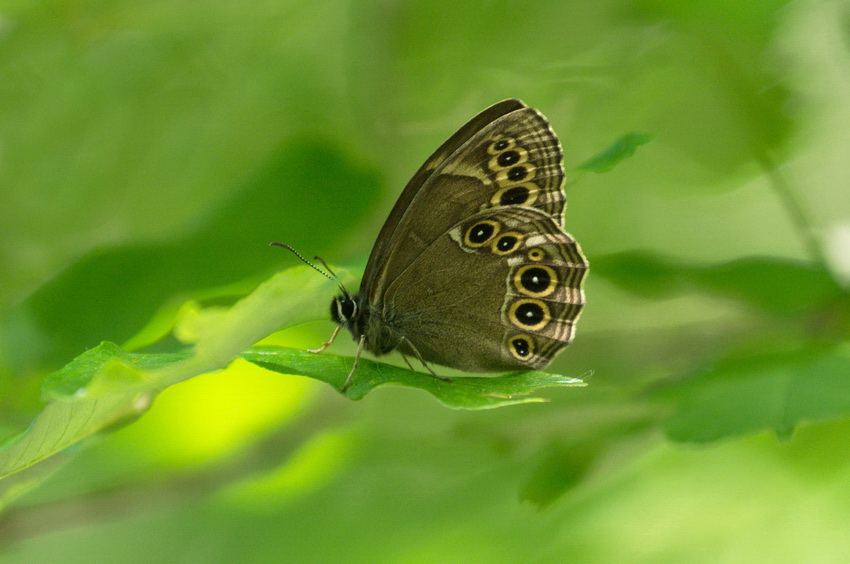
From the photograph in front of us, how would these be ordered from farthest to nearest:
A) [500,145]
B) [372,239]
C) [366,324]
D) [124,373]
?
[372,239] → [366,324] → [500,145] → [124,373]

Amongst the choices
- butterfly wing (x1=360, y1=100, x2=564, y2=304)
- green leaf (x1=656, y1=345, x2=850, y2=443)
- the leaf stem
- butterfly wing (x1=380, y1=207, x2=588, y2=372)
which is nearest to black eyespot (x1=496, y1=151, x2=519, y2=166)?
butterfly wing (x1=360, y1=100, x2=564, y2=304)

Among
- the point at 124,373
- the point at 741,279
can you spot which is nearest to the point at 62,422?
the point at 124,373

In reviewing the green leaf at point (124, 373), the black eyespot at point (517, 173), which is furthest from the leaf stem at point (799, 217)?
the green leaf at point (124, 373)

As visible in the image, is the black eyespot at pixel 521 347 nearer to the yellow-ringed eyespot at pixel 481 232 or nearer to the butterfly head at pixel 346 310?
the yellow-ringed eyespot at pixel 481 232

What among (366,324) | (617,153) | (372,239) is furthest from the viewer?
(372,239)

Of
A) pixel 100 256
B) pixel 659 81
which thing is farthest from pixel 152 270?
pixel 659 81

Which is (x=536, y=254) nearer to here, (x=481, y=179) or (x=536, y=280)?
(x=536, y=280)

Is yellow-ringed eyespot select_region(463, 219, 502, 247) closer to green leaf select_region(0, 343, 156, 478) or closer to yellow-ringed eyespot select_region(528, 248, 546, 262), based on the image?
yellow-ringed eyespot select_region(528, 248, 546, 262)
